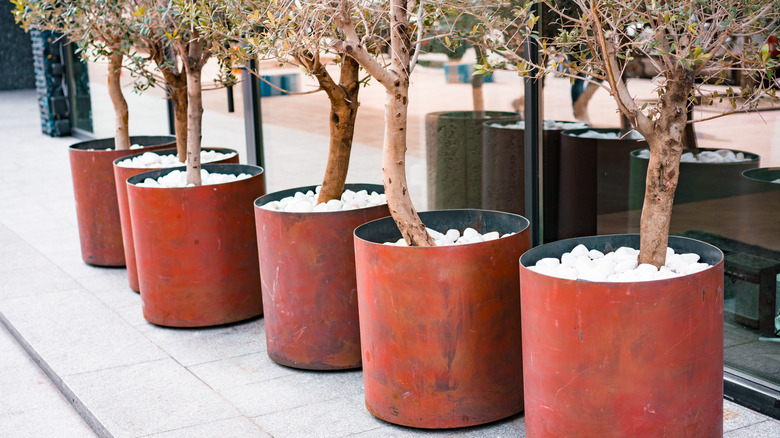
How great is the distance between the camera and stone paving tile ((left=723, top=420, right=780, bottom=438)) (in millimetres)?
3488

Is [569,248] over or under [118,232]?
over

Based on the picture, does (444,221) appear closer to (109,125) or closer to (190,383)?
(190,383)

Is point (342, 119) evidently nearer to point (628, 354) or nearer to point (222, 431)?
point (222, 431)

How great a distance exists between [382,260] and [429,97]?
2.32 meters

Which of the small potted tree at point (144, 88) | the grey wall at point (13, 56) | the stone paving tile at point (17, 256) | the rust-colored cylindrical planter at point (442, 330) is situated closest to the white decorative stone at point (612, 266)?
the rust-colored cylindrical planter at point (442, 330)

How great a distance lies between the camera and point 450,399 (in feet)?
11.7

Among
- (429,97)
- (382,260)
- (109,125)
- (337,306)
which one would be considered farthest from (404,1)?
(109,125)

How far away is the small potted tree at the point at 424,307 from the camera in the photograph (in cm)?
344

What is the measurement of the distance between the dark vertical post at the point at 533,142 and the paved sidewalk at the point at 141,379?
4.83ft

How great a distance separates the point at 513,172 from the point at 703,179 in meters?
1.24

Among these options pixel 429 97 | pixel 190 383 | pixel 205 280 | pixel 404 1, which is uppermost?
pixel 404 1

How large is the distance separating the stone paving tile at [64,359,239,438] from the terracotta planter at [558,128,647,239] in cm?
222

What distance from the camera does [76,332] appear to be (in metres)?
5.13

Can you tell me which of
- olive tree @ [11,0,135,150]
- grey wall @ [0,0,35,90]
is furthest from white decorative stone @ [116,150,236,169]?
grey wall @ [0,0,35,90]
